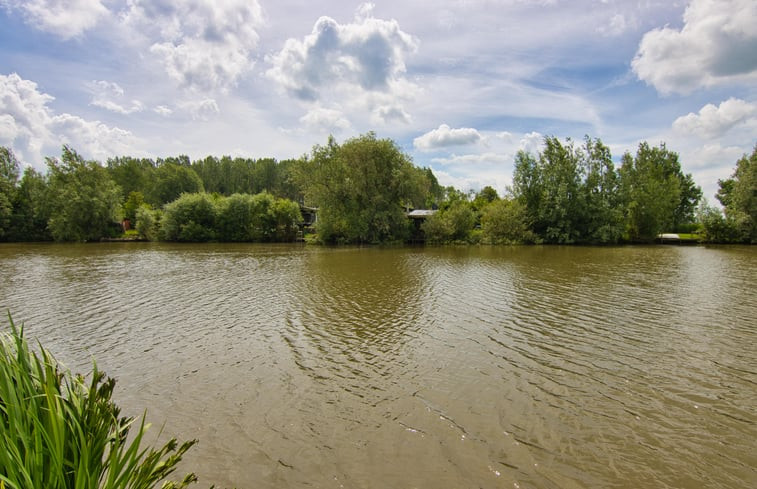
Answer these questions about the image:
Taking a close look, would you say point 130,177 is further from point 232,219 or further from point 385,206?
point 385,206

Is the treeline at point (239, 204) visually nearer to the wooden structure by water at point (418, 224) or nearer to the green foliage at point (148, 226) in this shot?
the green foliage at point (148, 226)

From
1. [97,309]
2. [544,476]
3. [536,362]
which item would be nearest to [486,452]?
[544,476]

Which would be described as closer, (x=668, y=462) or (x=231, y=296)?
(x=668, y=462)

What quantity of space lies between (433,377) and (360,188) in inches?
1578

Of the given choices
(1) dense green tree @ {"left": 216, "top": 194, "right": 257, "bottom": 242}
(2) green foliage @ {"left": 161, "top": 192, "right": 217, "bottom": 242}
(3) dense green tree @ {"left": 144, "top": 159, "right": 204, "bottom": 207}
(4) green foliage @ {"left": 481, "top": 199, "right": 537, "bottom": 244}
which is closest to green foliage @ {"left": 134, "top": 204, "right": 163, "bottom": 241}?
(2) green foliage @ {"left": 161, "top": 192, "right": 217, "bottom": 242}

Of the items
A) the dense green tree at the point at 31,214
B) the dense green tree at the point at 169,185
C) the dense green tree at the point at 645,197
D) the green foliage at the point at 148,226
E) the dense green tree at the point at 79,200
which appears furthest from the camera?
the dense green tree at the point at 169,185

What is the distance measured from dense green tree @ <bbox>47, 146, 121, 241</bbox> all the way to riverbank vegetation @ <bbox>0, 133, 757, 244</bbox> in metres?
0.15

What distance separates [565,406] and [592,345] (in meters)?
3.93

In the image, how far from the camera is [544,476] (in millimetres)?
5203

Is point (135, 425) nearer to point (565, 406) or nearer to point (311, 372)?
point (311, 372)

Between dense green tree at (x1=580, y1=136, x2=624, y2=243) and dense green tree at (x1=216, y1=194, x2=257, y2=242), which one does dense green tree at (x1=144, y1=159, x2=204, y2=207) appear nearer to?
dense green tree at (x1=216, y1=194, x2=257, y2=242)

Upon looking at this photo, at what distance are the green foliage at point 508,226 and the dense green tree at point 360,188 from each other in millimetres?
11219

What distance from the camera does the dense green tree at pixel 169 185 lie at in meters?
85.8

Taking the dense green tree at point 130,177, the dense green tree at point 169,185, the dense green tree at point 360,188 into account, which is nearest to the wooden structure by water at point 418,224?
the dense green tree at point 360,188
